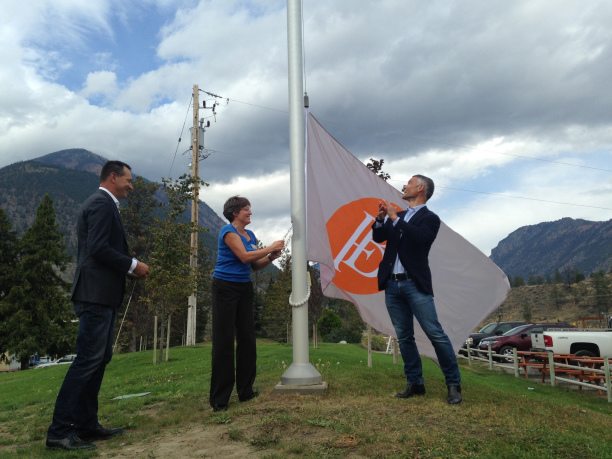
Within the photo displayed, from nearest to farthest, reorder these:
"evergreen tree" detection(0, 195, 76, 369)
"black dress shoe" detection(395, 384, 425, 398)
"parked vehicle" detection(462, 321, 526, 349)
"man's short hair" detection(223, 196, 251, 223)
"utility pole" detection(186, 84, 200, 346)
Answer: "black dress shoe" detection(395, 384, 425, 398) → "man's short hair" detection(223, 196, 251, 223) → "utility pole" detection(186, 84, 200, 346) → "parked vehicle" detection(462, 321, 526, 349) → "evergreen tree" detection(0, 195, 76, 369)

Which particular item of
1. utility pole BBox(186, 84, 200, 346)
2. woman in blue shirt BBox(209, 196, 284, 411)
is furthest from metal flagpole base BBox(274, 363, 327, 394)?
utility pole BBox(186, 84, 200, 346)

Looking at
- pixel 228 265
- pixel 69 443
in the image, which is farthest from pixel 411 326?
pixel 69 443

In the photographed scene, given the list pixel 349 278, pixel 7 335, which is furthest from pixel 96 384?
pixel 7 335

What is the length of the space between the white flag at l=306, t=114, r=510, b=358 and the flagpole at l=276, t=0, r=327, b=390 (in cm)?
22

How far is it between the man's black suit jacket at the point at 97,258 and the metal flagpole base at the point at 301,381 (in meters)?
1.96

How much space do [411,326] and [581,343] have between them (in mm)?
13716

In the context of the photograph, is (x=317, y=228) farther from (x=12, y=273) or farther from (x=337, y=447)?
(x=12, y=273)

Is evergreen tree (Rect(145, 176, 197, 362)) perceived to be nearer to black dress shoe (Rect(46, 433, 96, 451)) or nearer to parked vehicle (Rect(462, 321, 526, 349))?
black dress shoe (Rect(46, 433, 96, 451))

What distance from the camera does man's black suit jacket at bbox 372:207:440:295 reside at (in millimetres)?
4875

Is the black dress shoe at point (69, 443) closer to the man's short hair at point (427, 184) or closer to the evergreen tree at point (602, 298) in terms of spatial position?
the man's short hair at point (427, 184)

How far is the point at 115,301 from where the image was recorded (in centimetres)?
434

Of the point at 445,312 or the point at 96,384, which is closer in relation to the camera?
the point at 96,384

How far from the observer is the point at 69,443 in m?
3.93

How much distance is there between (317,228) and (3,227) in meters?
40.6
